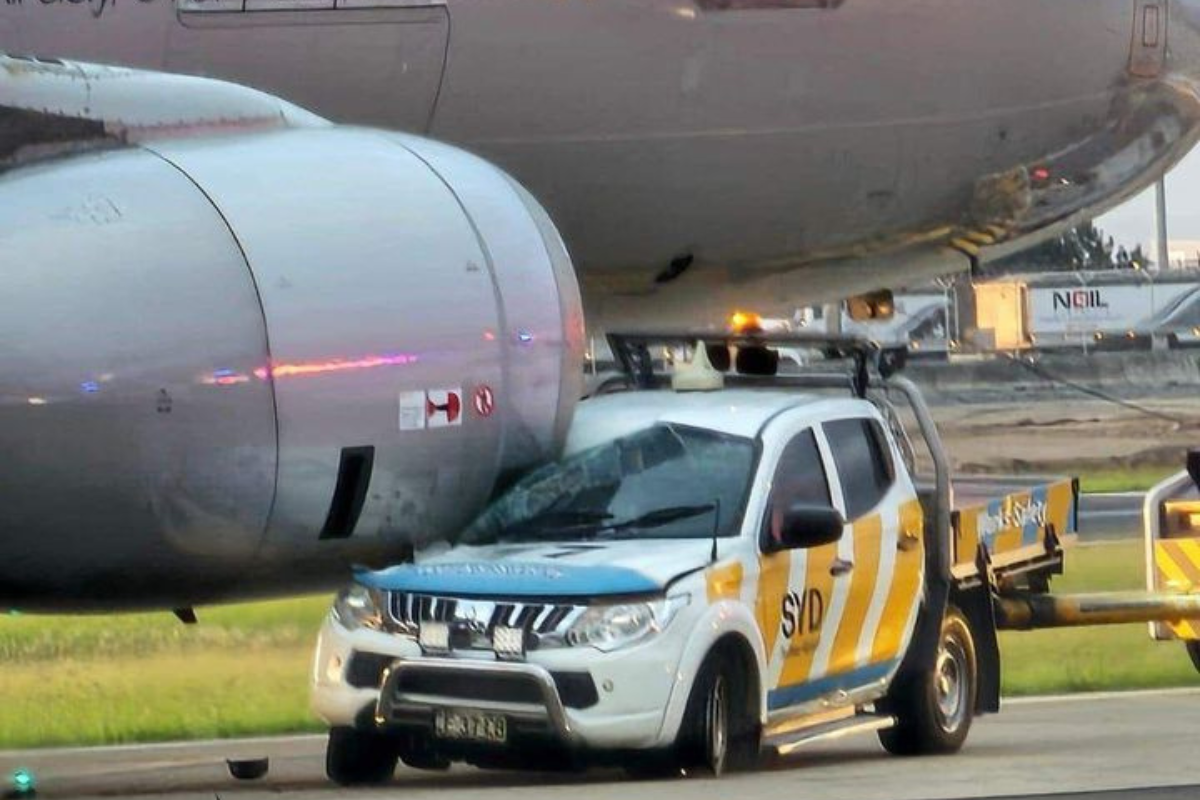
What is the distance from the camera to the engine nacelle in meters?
9.06

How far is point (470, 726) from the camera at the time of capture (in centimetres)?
953

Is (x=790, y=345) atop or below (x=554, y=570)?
atop

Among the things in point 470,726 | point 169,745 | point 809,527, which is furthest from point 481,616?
point 169,745

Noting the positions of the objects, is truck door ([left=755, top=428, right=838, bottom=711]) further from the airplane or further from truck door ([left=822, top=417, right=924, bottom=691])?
the airplane

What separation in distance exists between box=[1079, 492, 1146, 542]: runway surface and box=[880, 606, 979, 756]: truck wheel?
33.3 ft

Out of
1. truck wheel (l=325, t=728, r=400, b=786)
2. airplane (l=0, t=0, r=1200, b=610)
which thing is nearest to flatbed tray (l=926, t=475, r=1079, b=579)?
airplane (l=0, t=0, r=1200, b=610)

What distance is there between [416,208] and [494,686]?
1.91 m

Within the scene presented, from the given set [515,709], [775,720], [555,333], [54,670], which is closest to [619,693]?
[515,709]

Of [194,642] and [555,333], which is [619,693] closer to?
[555,333]

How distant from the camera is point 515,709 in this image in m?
9.48

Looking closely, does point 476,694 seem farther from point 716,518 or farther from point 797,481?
point 797,481

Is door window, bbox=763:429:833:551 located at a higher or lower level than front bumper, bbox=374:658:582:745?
higher

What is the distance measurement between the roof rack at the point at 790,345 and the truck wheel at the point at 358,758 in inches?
113

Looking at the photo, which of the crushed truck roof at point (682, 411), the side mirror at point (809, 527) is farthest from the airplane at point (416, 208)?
the side mirror at point (809, 527)
